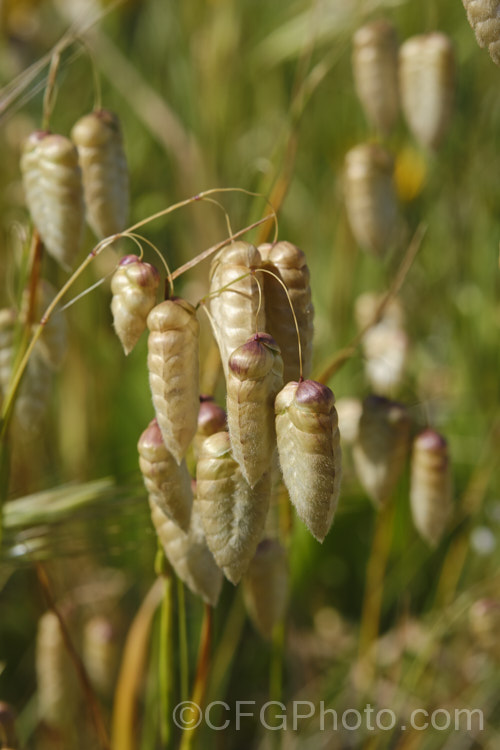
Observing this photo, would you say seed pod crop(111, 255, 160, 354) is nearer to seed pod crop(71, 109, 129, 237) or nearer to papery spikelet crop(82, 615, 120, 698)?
seed pod crop(71, 109, 129, 237)

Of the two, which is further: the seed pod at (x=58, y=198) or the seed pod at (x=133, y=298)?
the seed pod at (x=58, y=198)

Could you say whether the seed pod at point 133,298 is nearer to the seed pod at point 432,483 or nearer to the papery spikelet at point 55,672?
the seed pod at point 432,483

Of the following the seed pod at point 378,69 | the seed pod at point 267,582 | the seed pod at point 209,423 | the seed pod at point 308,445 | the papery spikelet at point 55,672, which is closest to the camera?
the seed pod at point 308,445

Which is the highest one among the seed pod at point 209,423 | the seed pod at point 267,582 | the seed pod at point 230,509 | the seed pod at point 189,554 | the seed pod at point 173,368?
the seed pod at point 173,368

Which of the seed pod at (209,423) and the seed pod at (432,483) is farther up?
the seed pod at (209,423)

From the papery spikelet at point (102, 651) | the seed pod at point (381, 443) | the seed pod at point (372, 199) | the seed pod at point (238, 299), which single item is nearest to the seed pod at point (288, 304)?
the seed pod at point (238, 299)

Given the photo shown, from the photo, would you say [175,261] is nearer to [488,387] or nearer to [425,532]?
[488,387]
